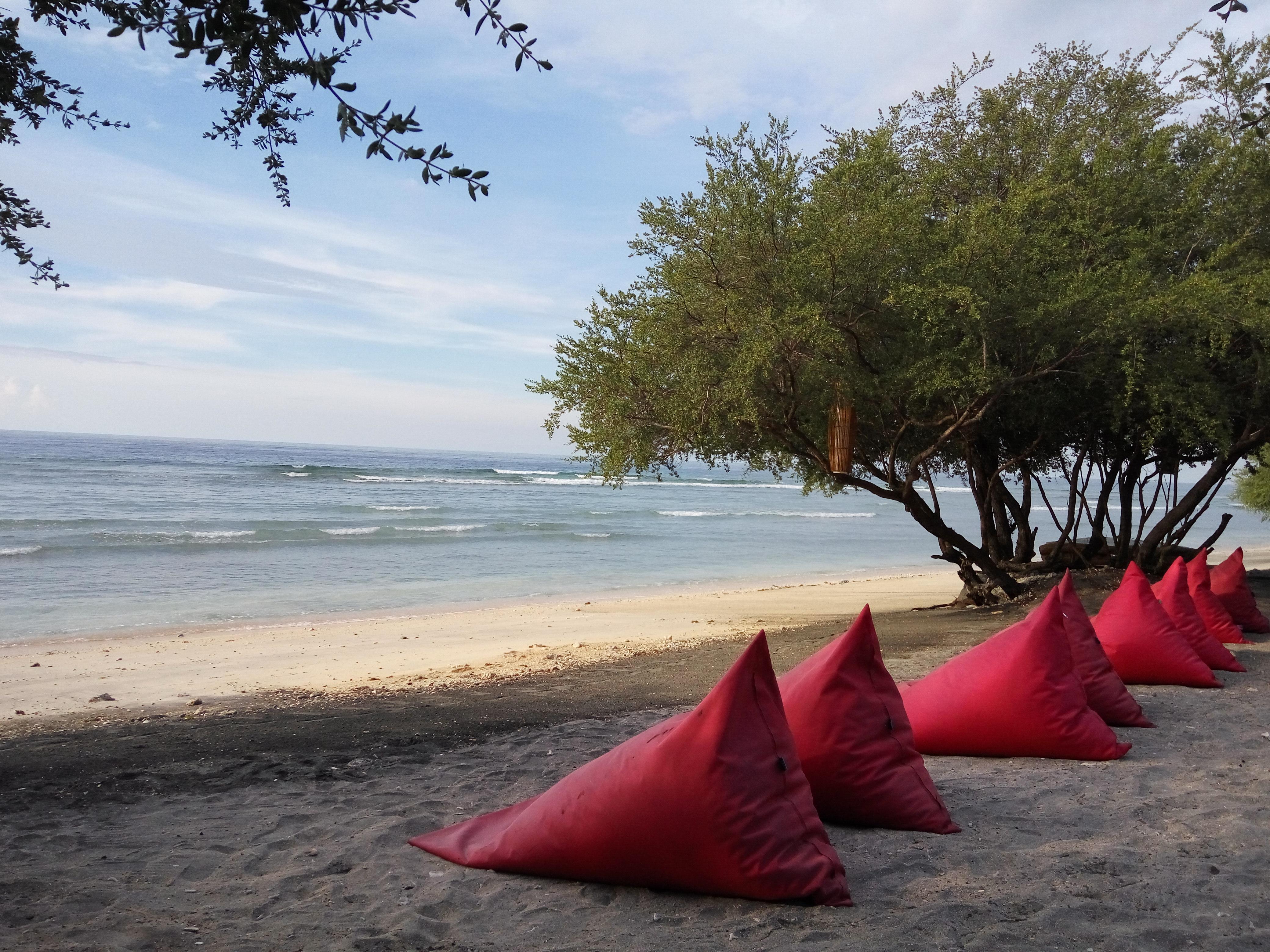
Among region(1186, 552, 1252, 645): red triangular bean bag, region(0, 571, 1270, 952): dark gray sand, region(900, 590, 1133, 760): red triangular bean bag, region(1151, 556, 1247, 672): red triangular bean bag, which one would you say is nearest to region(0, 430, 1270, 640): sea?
region(1186, 552, 1252, 645): red triangular bean bag

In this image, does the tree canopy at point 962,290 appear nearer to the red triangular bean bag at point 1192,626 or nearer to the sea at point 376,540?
the red triangular bean bag at point 1192,626

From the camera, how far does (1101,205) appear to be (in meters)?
9.14

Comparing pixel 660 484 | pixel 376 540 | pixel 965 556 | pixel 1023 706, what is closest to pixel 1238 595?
pixel 965 556

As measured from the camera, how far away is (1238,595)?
334 inches

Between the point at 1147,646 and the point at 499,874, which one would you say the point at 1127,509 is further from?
the point at 499,874

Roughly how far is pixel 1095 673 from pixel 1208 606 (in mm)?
3450

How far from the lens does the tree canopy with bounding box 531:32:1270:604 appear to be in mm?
8383

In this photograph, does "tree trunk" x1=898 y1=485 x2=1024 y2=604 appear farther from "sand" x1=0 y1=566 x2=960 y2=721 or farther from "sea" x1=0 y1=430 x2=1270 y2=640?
"sea" x1=0 y1=430 x2=1270 y2=640

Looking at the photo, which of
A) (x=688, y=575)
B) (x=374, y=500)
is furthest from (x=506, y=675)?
(x=374, y=500)

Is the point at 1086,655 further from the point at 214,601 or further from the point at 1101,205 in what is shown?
the point at 214,601

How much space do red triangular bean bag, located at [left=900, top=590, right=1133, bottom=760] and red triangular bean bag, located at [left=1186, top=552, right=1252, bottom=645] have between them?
3.71m

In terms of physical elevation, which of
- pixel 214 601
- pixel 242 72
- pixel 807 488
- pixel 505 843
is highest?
pixel 242 72

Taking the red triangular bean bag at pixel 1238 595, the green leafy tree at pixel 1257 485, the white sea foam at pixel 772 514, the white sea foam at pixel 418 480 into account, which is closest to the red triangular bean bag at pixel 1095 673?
the red triangular bean bag at pixel 1238 595

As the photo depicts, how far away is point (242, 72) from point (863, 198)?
6.09m
